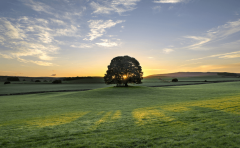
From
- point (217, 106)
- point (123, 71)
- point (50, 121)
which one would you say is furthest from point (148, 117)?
point (123, 71)

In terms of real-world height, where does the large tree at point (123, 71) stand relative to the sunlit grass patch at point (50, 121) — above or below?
above

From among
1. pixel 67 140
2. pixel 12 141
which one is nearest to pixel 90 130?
pixel 67 140

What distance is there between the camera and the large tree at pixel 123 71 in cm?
3872

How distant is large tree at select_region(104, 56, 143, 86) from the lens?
127 ft

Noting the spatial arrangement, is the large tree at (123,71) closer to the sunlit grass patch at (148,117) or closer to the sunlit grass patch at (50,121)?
the sunlit grass patch at (148,117)

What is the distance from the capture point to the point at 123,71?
126 feet

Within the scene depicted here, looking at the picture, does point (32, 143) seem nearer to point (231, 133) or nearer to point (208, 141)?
point (208, 141)

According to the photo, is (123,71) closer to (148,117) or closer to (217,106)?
(217,106)

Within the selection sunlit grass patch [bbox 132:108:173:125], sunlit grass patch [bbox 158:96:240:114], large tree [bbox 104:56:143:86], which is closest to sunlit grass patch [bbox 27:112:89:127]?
sunlit grass patch [bbox 132:108:173:125]

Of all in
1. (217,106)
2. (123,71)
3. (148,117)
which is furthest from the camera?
(123,71)

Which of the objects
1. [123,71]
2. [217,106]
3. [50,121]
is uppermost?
[123,71]

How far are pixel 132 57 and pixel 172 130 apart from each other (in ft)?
115

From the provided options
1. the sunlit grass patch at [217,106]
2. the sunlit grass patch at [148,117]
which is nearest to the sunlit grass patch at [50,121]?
the sunlit grass patch at [148,117]

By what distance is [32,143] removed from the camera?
5688 millimetres
